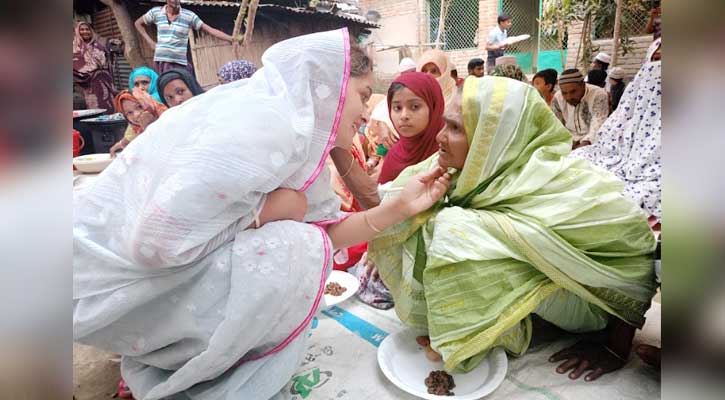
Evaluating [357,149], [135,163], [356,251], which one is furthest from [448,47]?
[135,163]

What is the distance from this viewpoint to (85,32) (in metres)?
4.09

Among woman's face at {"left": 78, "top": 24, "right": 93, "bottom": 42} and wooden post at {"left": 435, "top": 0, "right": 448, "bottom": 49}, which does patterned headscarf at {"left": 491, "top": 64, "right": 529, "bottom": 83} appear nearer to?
wooden post at {"left": 435, "top": 0, "right": 448, "bottom": 49}

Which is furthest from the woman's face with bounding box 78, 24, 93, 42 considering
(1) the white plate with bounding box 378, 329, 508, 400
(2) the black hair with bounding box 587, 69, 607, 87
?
(2) the black hair with bounding box 587, 69, 607, 87

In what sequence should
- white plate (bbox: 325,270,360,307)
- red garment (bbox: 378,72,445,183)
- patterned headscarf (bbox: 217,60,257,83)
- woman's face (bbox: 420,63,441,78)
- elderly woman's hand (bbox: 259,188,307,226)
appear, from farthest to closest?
woman's face (bbox: 420,63,441,78) → patterned headscarf (bbox: 217,60,257,83) → red garment (bbox: 378,72,445,183) → white plate (bbox: 325,270,360,307) → elderly woman's hand (bbox: 259,188,307,226)

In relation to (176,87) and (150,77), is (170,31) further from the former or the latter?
(176,87)

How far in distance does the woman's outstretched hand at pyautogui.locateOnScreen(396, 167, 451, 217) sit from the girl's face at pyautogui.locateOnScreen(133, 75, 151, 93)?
3.54 m

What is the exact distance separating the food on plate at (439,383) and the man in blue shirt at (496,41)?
5.31 meters

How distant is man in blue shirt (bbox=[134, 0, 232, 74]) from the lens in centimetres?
425

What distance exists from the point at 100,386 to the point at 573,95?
13.2ft

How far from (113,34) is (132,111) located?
777 millimetres

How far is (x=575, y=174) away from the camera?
1.43m

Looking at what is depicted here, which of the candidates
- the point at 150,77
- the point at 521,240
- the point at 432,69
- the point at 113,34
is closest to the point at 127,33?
the point at 113,34

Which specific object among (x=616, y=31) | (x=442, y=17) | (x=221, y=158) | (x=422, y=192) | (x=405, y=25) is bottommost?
(x=422, y=192)

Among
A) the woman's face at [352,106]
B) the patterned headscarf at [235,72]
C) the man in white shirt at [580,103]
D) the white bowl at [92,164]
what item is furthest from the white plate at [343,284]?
the man in white shirt at [580,103]
